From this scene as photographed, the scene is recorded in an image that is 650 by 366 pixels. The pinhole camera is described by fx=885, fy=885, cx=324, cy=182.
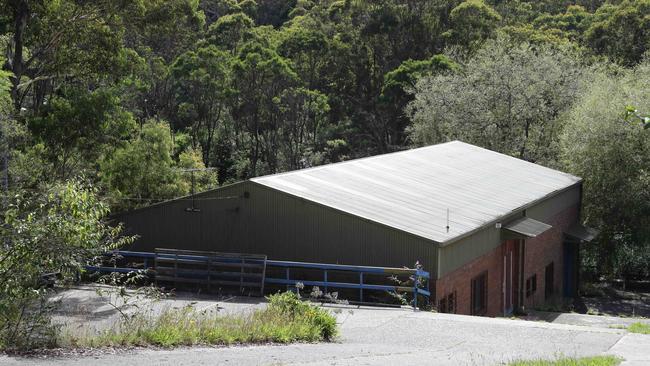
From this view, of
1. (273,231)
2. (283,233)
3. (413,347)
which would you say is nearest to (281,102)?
(273,231)

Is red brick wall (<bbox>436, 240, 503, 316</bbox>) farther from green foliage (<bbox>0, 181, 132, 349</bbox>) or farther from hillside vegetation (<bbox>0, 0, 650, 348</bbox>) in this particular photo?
green foliage (<bbox>0, 181, 132, 349</bbox>)

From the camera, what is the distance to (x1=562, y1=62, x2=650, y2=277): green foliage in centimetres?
4081

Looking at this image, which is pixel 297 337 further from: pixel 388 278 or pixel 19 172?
pixel 19 172

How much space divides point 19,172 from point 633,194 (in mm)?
Result: 26900

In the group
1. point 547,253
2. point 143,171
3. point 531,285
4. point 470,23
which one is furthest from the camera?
point 470,23

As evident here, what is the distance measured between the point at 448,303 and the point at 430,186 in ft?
26.0

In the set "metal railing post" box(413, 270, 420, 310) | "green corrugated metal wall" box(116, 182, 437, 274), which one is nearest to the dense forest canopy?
"green corrugated metal wall" box(116, 182, 437, 274)

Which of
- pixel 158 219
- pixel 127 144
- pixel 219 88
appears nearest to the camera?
pixel 158 219

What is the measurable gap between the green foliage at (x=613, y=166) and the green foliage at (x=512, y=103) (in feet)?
10.2

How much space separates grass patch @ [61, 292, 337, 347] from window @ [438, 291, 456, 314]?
23.9 feet

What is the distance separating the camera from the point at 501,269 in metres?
31.5

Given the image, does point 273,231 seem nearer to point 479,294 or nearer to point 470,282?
point 470,282

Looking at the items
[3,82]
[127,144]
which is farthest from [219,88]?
[3,82]

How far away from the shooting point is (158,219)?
2856 cm
